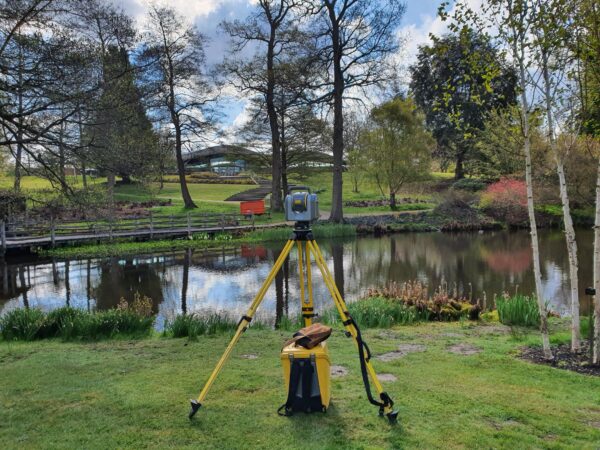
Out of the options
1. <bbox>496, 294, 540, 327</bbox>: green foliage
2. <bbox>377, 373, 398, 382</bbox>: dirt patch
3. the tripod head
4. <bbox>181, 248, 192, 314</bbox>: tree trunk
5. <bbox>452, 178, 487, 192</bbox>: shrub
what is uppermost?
<bbox>452, 178, 487, 192</bbox>: shrub

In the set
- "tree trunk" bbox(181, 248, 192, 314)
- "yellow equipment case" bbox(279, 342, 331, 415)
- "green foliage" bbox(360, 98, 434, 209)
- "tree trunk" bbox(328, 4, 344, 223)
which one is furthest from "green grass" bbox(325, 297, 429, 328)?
"green foliage" bbox(360, 98, 434, 209)

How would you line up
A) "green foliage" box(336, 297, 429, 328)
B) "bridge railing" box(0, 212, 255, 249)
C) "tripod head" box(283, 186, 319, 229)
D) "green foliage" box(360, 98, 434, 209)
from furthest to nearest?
1. "green foliage" box(360, 98, 434, 209)
2. "bridge railing" box(0, 212, 255, 249)
3. "green foliage" box(336, 297, 429, 328)
4. "tripod head" box(283, 186, 319, 229)

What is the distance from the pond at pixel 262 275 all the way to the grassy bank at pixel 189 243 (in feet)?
3.34

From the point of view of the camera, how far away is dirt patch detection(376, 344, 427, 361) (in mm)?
5121

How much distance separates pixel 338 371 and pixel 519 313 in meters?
4.08

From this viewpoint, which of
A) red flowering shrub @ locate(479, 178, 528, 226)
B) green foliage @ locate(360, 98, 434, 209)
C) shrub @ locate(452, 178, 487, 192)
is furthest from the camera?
shrub @ locate(452, 178, 487, 192)

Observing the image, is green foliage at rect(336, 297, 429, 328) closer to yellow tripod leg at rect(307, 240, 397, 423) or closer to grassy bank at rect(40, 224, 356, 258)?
yellow tripod leg at rect(307, 240, 397, 423)

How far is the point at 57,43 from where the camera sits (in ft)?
22.1

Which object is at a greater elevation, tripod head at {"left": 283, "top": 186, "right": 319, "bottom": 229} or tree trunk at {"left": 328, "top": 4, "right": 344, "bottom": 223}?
tree trunk at {"left": 328, "top": 4, "right": 344, "bottom": 223}

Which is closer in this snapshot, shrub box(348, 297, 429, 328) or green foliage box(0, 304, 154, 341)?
green foliage box(0, 304, 154, 341)

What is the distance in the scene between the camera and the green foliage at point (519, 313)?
23.6 ft

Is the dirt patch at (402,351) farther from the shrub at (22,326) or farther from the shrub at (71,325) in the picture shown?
the shrub at (22,326)

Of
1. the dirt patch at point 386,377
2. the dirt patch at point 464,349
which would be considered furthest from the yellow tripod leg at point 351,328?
the dirt patch at point 464,349

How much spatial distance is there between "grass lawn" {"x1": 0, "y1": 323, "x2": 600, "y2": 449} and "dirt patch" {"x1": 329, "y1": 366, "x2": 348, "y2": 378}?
0.09 metres
